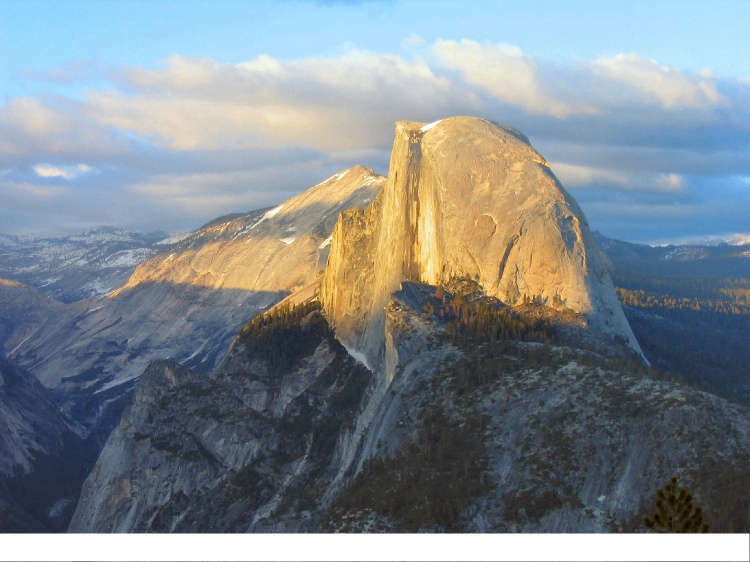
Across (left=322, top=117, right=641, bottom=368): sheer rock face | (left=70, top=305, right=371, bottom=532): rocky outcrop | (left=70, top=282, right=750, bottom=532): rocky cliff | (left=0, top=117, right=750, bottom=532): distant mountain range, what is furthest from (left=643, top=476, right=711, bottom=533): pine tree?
(left=70, top=305, right=371, bottom=532): rocky outcrop

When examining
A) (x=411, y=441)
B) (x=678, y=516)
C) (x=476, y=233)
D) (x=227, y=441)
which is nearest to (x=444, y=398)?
(x=411, y=441)

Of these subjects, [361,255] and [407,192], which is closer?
[407,192]

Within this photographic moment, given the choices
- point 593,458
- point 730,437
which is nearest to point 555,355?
point 593,458

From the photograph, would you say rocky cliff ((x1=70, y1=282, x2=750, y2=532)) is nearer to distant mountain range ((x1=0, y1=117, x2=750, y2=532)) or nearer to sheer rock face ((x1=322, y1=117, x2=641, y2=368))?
distant mountain range ((x1=0, y1=117, x2=750, y2=532))

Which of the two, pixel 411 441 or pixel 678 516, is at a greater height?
pixel 678 516

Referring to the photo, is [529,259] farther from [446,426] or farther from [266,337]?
[266,337]

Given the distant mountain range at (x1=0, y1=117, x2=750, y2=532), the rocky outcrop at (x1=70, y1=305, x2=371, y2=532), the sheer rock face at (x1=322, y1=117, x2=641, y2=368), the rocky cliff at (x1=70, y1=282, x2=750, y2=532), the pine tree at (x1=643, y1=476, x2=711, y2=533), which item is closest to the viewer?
the pine tree at (x1=643, y1=476, x2=711, y2=533)

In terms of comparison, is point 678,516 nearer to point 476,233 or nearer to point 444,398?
point 444,398

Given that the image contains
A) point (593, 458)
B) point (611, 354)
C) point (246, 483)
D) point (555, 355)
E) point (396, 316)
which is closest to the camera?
point (593, 458)
